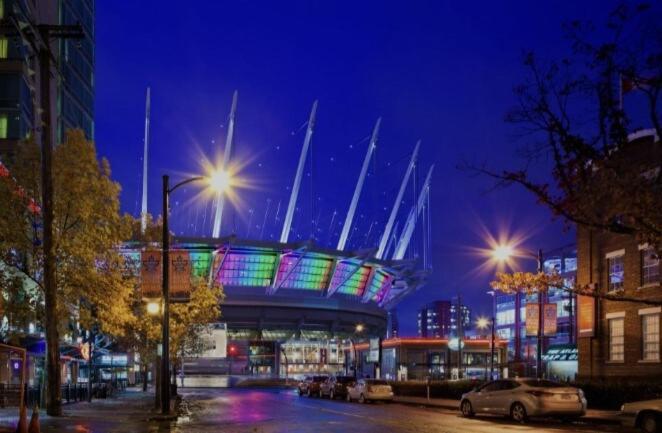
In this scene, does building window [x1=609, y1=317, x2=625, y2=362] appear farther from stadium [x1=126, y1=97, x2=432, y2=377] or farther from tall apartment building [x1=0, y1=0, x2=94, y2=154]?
stadium [x1=126, y1=97, x2=432, y2=377]

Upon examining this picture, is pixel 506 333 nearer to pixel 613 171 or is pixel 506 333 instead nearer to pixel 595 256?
pixel 595 256

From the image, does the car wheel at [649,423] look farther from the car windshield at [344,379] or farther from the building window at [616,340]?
the car windshield at [344,379]

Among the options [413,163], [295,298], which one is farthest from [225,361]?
[413,163]

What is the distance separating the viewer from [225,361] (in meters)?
126

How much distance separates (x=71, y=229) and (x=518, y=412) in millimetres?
16493

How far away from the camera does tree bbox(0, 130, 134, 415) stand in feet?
92.1

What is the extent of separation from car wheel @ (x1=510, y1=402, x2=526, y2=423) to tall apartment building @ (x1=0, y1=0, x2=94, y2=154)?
37419 mm

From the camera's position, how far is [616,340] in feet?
126

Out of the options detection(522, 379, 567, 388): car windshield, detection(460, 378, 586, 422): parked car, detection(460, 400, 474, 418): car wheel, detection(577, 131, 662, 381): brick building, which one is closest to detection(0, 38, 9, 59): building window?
detection(577, 131, 662, 381): brick building

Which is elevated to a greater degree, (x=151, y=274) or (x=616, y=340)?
(x=151, y=274)

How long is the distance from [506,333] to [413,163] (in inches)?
2453

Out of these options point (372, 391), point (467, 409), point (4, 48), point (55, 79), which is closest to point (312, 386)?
point (372, 391)

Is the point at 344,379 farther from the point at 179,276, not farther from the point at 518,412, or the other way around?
the point at 518,412

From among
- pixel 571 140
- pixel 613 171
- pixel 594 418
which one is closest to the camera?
pixel 613 171
